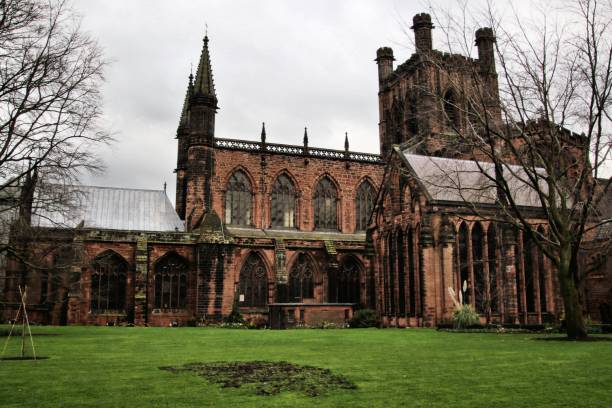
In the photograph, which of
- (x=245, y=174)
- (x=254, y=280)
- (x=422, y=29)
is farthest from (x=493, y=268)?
(x=422, y=29)

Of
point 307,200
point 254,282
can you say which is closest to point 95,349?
point 254,282

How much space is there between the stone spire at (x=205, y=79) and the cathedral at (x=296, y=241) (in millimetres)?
107

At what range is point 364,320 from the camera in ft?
116

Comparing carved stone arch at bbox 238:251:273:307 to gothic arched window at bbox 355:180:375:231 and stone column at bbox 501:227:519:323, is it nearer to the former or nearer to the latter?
gothic arched window at bbox 355:180:375:231

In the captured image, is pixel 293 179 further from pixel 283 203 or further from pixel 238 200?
pixel 238 200

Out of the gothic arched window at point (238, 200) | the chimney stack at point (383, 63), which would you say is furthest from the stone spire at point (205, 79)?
the chimney stack at point (383, 63)

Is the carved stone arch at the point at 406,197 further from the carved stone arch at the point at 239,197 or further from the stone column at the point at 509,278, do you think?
the carved stone arch at the point at 239,197

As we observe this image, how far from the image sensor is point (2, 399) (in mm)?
8477

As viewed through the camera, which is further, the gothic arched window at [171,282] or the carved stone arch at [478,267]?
the gothic arched window at [171,282]

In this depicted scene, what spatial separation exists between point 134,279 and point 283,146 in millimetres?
16095

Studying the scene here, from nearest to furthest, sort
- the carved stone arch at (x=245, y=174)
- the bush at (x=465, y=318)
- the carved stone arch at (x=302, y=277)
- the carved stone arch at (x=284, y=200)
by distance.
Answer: the bush at (x=465, y=318)
the carved stone arch at (x=302, y=277)
the carved stone arch at (x=245, y=174)
the carved stone arch at (x=284, y=200)

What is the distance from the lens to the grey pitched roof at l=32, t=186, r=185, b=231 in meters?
44.1

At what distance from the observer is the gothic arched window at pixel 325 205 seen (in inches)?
1937

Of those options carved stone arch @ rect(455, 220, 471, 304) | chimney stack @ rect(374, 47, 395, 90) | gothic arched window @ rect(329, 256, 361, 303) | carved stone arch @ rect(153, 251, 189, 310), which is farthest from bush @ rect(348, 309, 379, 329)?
chimney stack @ rect(374, 47, 395, 90)
